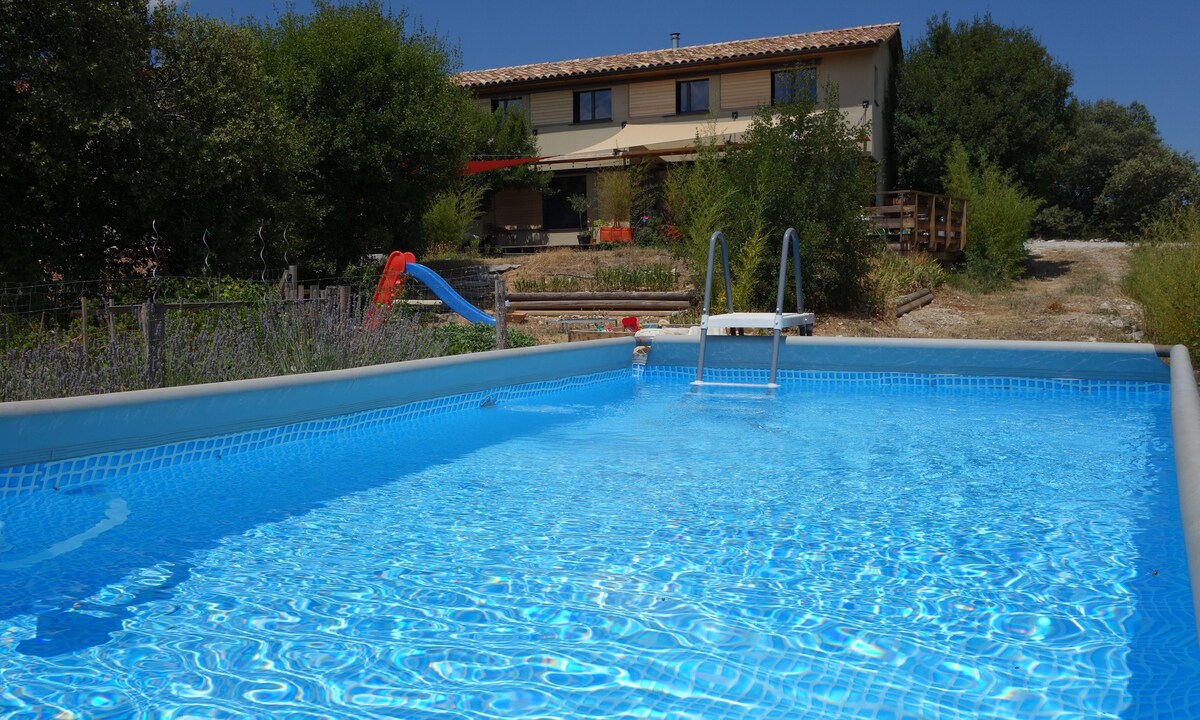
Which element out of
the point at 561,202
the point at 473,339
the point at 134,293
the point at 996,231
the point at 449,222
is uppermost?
the point at 561,202

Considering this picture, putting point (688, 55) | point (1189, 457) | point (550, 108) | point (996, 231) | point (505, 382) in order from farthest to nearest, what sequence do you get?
point (550, 108) < point (688, 55) < point (996, 231) < point (505, 382) < point (1189, 457)

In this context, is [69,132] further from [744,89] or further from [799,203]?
[744,89]

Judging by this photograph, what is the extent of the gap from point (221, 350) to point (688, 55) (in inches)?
791

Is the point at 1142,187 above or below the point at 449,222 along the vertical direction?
above

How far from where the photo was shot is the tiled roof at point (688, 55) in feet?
76.3

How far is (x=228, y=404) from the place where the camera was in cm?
632

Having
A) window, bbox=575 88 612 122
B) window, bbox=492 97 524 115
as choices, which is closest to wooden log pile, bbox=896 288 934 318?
window, bbox=575 88 612 122

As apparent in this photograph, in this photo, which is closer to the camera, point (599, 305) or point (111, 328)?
point (111, 328)

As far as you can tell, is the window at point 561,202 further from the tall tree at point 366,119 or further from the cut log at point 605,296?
the cut log at point 605,296

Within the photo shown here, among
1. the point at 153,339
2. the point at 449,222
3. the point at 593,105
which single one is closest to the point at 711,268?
the point at 153,339

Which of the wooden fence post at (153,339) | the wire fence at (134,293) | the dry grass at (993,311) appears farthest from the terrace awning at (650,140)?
the wooden fence post at (153,339)

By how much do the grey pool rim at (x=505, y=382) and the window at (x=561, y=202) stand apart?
15.8m

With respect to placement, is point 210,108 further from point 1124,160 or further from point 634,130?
point 1124,160

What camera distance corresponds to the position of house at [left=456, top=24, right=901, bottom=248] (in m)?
23.3
